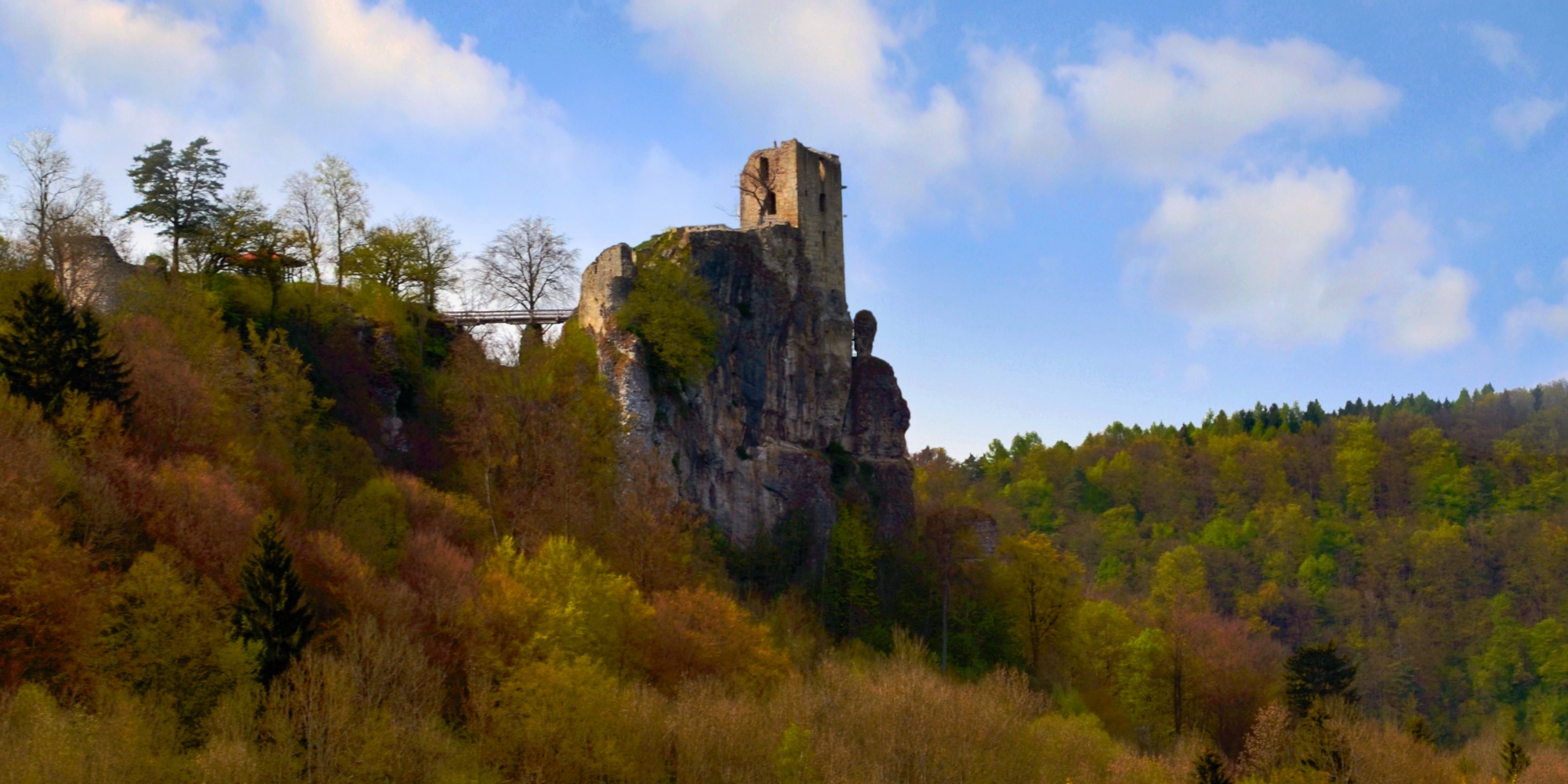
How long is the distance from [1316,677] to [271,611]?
37.0m

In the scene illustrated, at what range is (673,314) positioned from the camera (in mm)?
49031

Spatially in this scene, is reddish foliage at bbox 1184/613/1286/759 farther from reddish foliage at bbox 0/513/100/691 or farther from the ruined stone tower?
reddish foliage at bbox 0/513/100/691

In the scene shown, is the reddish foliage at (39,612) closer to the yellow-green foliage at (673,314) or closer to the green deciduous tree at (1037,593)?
the yellow-green foliage at (673,314)

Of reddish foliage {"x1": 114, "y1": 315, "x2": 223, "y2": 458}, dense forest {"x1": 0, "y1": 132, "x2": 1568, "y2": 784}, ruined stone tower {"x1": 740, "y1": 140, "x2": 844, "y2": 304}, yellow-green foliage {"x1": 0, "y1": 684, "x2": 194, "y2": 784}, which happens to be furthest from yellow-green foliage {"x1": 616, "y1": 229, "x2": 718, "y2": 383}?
yellow-green foliage {"x1": 0, "y1": 684, "x2": 194, "y2": 784}

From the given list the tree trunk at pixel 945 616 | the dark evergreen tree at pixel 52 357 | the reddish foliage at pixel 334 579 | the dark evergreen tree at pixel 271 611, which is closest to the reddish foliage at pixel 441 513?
the reddish foliage at pixel 334 579

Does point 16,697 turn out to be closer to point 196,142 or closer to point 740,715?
point 740,715

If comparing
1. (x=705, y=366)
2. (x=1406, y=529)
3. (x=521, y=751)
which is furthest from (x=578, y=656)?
(x=1406, y=529)

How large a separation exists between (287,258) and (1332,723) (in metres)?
35.3

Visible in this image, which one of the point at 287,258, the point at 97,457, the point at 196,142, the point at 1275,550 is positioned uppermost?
the point at 196,142

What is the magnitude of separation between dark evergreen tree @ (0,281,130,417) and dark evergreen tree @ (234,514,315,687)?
7037 mm

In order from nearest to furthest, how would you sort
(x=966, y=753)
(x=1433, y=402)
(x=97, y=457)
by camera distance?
1. (x=97, y=457)
2. (x=966, y=753)
3. (x=1433, y=402)

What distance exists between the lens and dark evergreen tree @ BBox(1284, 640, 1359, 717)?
162 ft

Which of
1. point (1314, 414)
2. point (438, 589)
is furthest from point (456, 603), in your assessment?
point (1314, 414)

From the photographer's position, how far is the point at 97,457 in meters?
30.2
